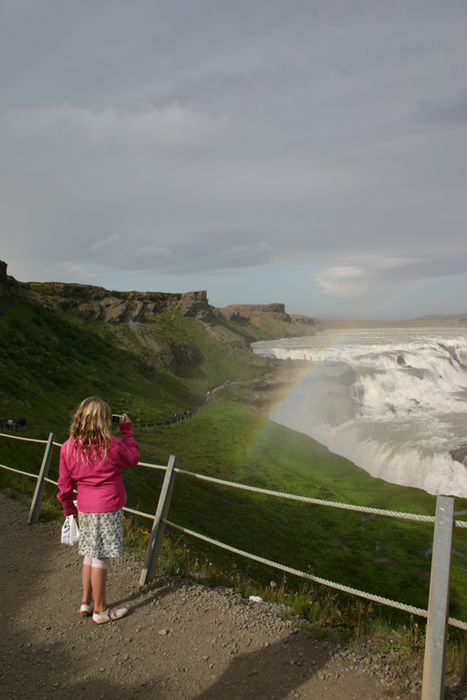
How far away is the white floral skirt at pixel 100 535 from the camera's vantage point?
670 cm

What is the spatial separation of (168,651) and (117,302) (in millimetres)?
156256

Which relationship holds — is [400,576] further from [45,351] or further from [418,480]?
[45,351]

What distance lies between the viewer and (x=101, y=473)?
6.62 m

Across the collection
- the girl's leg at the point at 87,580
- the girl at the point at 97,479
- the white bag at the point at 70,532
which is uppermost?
the girl at the point at 97,479

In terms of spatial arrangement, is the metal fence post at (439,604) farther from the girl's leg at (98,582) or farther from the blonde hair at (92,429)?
the girl's leg at (98,582)

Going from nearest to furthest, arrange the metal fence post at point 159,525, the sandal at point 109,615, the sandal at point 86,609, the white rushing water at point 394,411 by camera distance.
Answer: the sandal at point 109,615 → the sandal at point 86,609 → the metal fence post at point 159,525 → the white rushing water at point 394,411

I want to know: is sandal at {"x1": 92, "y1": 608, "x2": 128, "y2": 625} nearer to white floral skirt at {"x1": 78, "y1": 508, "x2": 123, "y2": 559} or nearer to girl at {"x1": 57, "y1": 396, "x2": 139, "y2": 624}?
girl at {"x1": 57, "y1": 396, "x2": 139, "y2": 624}

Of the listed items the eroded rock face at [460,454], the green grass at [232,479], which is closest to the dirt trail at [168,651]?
the green grass at [232,479]

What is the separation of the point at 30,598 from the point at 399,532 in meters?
38.2

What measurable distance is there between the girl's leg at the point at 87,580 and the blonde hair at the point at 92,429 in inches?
60.0

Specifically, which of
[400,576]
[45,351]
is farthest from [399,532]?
[45,351]

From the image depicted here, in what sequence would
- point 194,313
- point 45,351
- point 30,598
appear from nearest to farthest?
point 30,598 → point 45,351 → point 194,313

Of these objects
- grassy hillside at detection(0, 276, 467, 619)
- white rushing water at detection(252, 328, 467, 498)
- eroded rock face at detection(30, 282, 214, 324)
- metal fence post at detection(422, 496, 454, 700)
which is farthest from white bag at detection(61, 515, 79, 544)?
eroded rock face at detection(30, 282, 214, 324)

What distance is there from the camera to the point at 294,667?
19.1 feet
